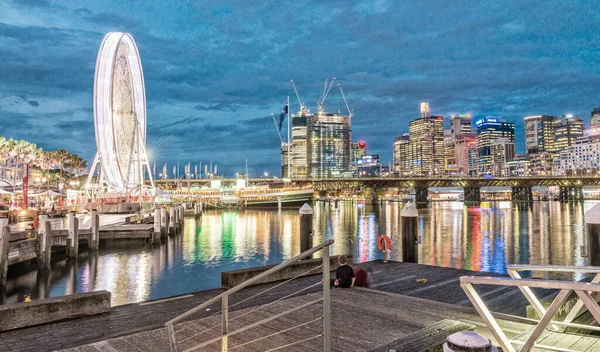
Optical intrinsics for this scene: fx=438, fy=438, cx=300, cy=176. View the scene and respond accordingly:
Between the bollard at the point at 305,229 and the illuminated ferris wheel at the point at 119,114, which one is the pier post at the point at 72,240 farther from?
the illuminated ferris wheel at the point at 119,114

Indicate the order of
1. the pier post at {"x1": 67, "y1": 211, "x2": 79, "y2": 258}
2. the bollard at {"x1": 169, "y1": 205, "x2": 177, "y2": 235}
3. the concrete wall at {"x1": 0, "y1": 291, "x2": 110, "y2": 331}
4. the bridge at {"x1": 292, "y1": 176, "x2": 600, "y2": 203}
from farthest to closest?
the bridge at {"x1": 292, "y1": 176, "x2": 600, "y2": 203} < the bollard at {"x1": 169, "y1": 205, "x2": 177, "y2": 235} < the pier post at {"x1": 67, "y1": 211, "x2": 79, "y2": 258} < the concrete wall at {"x1": 0, "y1": 291, "x2": 110, "y2": 331}

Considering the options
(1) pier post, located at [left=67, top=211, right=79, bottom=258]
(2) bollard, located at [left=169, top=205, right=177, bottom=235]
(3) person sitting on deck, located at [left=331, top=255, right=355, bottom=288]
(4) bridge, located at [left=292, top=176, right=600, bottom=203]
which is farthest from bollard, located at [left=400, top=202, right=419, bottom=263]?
(4) bridge, located at [left=292, top=176, right=600, bottom=203]

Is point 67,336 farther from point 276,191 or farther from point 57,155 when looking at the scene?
point 276,191

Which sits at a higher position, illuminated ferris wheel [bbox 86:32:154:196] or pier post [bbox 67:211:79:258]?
illuminated ferris wheel [bbox 86:32:154:196]

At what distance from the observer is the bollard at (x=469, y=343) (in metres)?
3.31

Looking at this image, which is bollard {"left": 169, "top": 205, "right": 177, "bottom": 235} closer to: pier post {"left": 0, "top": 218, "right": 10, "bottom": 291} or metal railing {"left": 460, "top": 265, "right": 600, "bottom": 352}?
pier post {"left": 0, "top": 218, "right": 10, "bottom": 291}

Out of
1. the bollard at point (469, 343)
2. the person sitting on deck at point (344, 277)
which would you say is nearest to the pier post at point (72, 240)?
the person sitting on deck at point (344, 277)

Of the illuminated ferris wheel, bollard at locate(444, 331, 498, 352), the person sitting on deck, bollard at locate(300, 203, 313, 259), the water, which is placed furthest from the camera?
the illuminated ferris wheel

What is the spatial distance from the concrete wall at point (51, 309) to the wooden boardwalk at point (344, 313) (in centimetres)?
20

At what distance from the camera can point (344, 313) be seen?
28.4 ft

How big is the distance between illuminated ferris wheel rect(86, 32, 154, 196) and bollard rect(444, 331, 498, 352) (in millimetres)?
60890

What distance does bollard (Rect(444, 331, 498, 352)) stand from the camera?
10.9 feet

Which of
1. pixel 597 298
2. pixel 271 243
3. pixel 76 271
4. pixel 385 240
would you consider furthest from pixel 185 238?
pixel 597 298

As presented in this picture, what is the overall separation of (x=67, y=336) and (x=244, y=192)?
13288 cm
